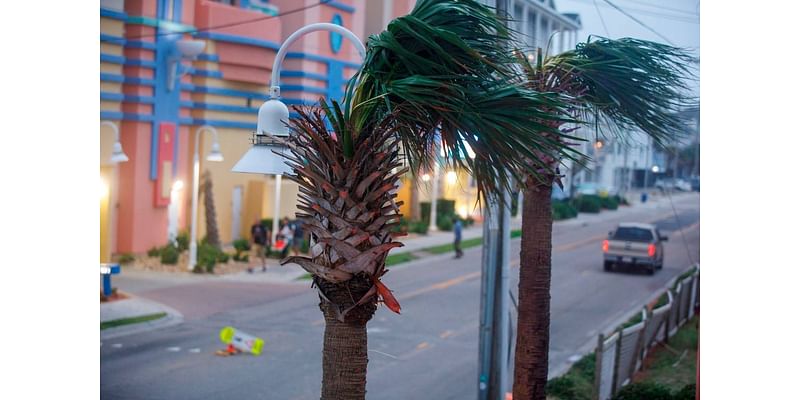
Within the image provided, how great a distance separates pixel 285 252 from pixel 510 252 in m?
2.36

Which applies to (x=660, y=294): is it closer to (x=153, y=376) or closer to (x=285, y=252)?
(x=285, y=252)

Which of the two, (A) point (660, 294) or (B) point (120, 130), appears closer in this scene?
(A) point (660, 294)

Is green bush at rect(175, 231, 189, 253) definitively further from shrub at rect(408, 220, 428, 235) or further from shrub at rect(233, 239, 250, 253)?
shrub at rect(408, 220, 428, 235)

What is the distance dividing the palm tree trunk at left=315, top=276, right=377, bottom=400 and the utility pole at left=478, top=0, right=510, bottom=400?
3.34 metres

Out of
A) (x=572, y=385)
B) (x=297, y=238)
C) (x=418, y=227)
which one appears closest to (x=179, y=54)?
(x=297, y=238)

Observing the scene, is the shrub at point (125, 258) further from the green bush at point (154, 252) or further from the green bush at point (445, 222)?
the green bush at point (445, 222)

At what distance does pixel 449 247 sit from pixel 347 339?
452cm

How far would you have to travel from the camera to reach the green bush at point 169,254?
9172 millimetres

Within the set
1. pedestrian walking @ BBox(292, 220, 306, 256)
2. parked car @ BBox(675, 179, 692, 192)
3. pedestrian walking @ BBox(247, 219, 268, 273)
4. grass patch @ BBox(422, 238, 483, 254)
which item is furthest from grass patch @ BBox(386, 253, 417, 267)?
parked car @ BBox(675, 179, 692, 192)

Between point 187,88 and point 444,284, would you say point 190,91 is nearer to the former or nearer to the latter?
point 187,88

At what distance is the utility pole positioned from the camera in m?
8.05

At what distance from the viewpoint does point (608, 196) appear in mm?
8438
